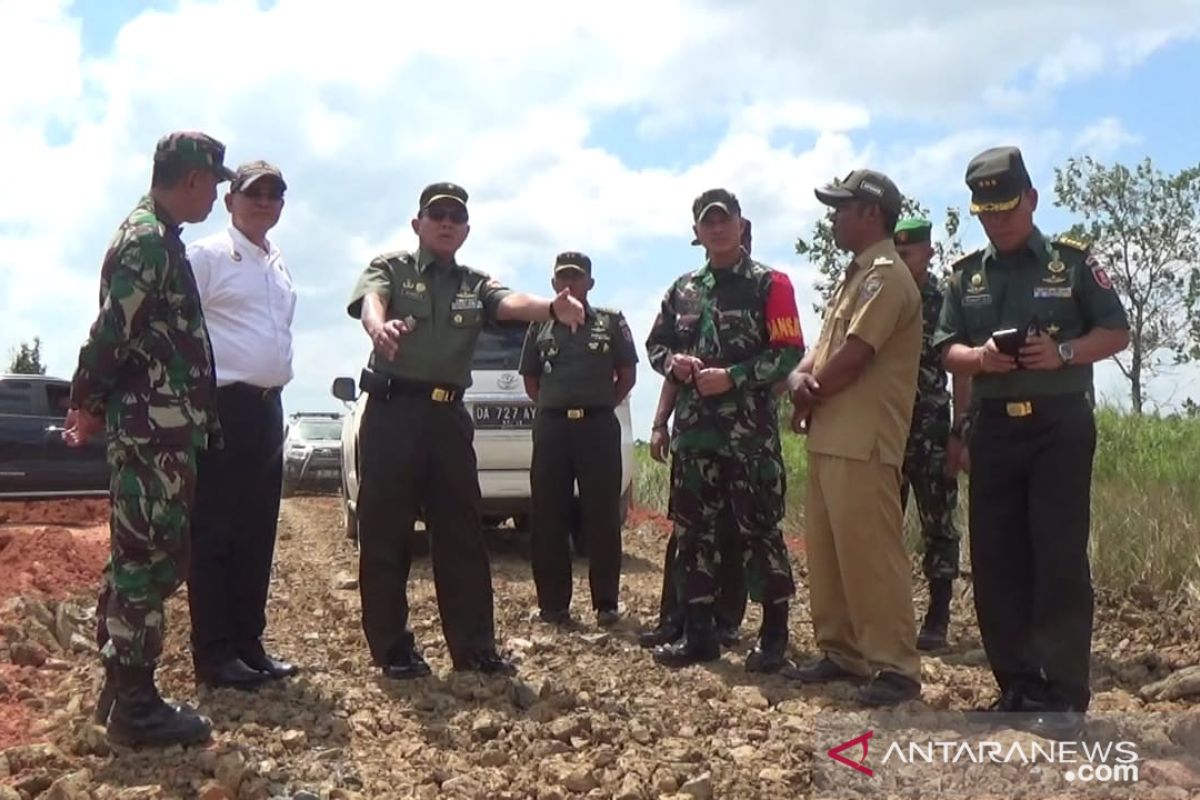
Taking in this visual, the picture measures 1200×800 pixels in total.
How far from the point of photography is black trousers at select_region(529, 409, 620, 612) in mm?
6375

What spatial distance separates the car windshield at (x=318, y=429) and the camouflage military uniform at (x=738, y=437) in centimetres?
1559

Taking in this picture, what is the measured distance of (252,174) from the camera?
4746mm

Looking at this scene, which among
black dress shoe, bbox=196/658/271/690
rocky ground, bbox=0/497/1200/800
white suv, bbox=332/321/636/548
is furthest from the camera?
white suv, bbox=332/321/636/548

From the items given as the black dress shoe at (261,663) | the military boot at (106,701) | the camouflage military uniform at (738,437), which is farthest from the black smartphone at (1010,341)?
the military boot at (106,701)

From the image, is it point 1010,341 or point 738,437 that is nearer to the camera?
point 1010,341

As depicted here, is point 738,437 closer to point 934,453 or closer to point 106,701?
point 934,453

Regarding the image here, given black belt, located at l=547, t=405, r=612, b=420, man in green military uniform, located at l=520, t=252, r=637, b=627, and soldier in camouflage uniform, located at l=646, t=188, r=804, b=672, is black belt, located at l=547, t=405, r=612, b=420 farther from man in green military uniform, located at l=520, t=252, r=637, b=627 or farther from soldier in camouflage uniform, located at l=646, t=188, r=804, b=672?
soldier in camouflage uniform, located at l=646, t=188, r=804, b=672

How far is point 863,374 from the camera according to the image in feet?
14.1

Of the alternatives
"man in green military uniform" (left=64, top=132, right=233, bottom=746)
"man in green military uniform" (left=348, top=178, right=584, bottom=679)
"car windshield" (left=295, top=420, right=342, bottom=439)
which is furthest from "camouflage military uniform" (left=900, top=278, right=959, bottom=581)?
"car windshield" (left=295, top=420, right=342, bottom=439)

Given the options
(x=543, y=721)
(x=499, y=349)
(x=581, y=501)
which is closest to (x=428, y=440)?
(x=543, y=721)

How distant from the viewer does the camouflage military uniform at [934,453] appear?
5637mm

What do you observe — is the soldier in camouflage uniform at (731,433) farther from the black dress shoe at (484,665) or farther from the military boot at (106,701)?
the military boot at (106,701)

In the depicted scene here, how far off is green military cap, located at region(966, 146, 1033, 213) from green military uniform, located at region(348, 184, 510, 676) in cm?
184

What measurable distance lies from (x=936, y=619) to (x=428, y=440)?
263 centimetres
